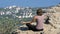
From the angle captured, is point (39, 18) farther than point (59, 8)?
No

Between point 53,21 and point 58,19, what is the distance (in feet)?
1.11

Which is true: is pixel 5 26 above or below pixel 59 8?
Result: below

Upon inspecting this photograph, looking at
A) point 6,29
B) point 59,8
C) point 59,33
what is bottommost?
point 6,29

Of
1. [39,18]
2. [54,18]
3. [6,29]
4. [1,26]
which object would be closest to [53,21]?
[54,18]

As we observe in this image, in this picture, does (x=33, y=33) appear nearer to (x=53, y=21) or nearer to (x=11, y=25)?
(x=53, y=21)

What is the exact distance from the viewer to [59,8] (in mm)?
15516

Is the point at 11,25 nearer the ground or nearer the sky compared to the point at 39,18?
nearer the ground

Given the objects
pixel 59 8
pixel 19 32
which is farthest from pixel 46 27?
pixel 59 8

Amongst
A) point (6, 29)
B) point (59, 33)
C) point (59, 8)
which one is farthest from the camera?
point (6, 29)

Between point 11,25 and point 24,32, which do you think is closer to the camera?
point 24,32

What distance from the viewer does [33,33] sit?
1244cm

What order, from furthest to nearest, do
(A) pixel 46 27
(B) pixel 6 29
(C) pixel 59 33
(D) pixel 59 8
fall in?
(B) pixel 6 29, (D) pixel 59 8, (A) pixel 46 27, (C) pixel 59 33

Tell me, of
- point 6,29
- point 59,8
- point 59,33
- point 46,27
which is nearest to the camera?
point 59,33

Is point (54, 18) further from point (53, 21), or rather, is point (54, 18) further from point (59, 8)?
point (59, 8)
